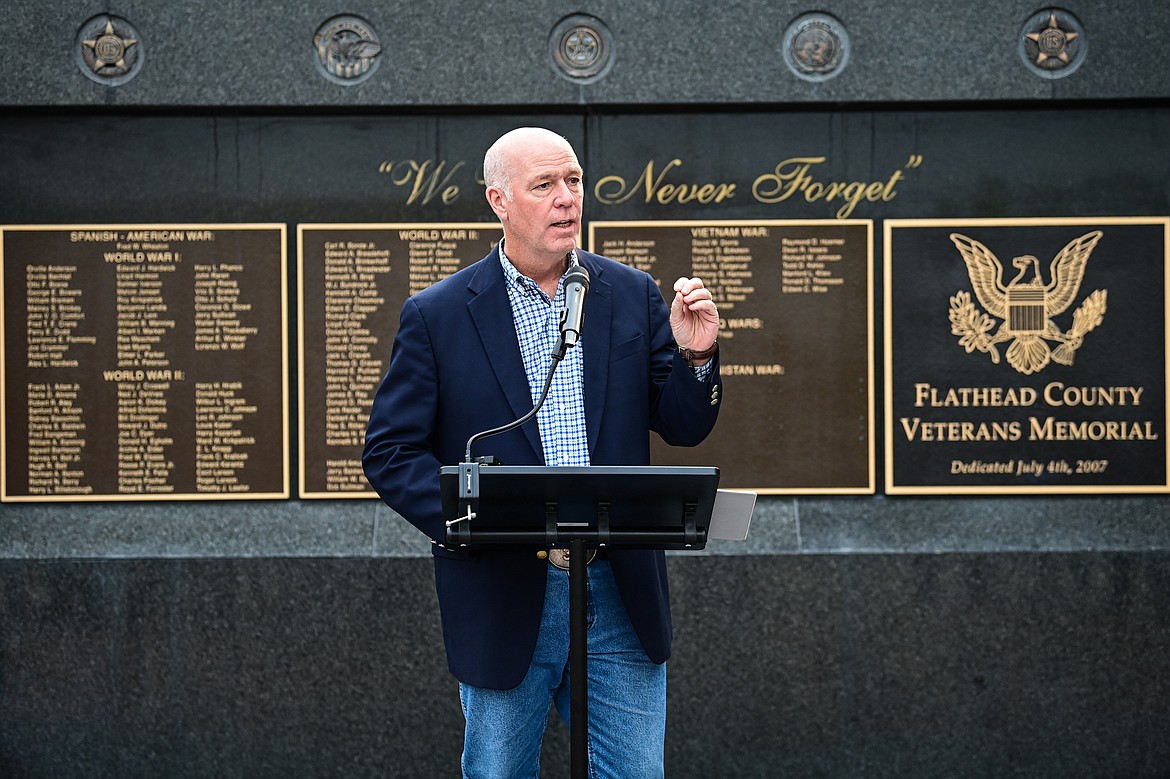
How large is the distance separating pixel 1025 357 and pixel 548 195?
309cm

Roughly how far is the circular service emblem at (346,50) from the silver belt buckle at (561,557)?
293 centimetres

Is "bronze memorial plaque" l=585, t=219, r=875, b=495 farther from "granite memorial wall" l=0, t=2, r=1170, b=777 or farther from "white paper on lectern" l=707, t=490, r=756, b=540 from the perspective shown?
"white paper on lectern" l=707, t=490, r=756, b=540

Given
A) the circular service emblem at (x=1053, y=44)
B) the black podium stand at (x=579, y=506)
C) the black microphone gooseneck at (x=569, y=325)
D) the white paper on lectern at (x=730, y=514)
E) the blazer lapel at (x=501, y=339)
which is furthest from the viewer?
the circular service emblem at (x=1053, y=44)

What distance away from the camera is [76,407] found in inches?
209

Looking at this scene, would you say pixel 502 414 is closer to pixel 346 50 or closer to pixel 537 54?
pixel 537 54

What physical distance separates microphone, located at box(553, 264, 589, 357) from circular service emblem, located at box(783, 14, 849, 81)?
9.69 ft

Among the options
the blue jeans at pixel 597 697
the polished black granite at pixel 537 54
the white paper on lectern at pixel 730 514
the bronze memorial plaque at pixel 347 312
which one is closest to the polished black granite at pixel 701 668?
the bronze memorial plaque at pixel 347 312

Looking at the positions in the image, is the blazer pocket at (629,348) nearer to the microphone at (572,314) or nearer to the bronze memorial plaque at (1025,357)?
the microphone at (572,314)

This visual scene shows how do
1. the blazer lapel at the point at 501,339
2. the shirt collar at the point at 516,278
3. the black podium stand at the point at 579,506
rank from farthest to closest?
the shirt collar at the point at 516,278
the blazer lapel at the point at 501,339
the black podium stand at the point at 579,506

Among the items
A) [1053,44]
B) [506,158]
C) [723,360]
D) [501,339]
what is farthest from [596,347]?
[1053,44]

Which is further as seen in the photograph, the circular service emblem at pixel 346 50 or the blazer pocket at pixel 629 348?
the circular service emblem at pixel 346 50

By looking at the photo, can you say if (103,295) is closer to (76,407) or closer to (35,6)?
(76,407)

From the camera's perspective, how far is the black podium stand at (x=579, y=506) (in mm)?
2361

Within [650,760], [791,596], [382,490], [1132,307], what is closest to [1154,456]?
[1132,307]
